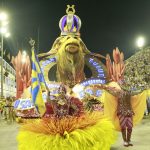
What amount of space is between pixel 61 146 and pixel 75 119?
70 centimetres

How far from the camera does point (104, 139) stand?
757 cm

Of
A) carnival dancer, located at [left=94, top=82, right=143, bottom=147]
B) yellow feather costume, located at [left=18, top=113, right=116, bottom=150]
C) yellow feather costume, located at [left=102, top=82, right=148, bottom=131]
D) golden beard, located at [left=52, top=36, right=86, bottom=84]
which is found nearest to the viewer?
yellow feather costume, located at [left=18, top=113, right=116, bottom=150]

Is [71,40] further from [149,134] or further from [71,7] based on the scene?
[149,134]

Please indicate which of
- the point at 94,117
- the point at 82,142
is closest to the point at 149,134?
the point at 94,117

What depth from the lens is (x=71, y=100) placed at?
8.10 metres

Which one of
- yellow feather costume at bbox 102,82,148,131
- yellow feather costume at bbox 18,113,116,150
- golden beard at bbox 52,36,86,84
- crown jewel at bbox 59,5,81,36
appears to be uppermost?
crown jewel at bbox 59,5,81,36

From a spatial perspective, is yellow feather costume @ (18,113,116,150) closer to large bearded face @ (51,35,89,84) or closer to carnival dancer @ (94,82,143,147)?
carnival dancer @ (94,82,143,147)

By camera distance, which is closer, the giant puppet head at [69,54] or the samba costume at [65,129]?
the samba costume at [65,129]

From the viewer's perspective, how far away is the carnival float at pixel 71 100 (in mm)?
6992

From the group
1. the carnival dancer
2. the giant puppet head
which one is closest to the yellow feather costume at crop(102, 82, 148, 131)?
the carnival dancer

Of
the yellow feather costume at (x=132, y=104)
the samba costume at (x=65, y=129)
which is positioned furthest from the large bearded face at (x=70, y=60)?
the samba costume at (x=65, y=129)

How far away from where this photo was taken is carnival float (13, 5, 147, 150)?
22.9 feet

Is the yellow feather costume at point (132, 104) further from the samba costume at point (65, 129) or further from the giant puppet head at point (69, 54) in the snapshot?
the giant puppet head at point (69, 54)

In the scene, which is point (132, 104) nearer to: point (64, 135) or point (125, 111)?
point (125, 111)
